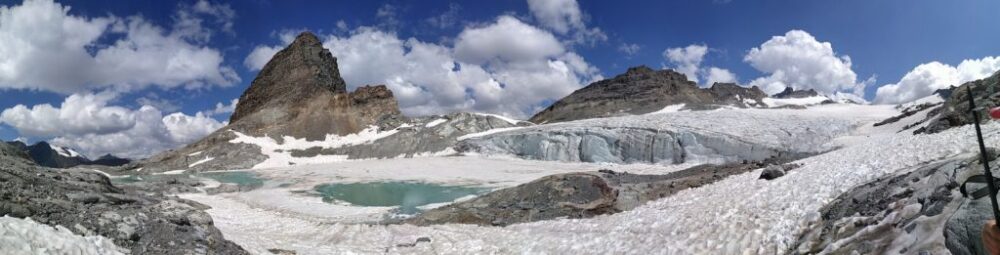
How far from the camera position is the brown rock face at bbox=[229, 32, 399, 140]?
112875 mm

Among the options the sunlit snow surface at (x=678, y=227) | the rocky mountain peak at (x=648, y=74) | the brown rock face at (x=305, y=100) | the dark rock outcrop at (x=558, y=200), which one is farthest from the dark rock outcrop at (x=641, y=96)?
the sunlit snow surface at (x=678, y=227)

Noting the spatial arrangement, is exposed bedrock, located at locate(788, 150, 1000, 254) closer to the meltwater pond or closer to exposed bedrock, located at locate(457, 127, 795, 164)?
the meltwater pond

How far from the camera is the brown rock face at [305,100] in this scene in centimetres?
11288

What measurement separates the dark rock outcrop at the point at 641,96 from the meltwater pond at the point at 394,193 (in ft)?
283

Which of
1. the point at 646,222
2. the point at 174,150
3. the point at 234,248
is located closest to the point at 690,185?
the point at 646,222

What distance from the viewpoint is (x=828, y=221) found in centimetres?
1075

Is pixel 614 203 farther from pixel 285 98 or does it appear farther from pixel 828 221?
pixel 285 98

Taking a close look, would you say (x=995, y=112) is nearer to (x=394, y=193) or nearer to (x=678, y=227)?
(x=678, y=227)

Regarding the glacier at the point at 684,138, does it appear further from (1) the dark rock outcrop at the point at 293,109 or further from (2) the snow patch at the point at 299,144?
(1) the dark rock outcrop at the point at 293,109

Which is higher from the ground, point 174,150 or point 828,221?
point 174,150

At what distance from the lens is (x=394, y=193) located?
1727 inches

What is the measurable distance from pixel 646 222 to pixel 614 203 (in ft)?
12.8

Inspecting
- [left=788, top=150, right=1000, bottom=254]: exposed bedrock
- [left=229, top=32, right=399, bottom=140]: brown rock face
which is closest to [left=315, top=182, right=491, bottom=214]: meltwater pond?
[left=788, top=150, right=1000, bottom=254]: exposed bedrock

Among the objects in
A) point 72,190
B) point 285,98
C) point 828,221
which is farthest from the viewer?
point 285,98
